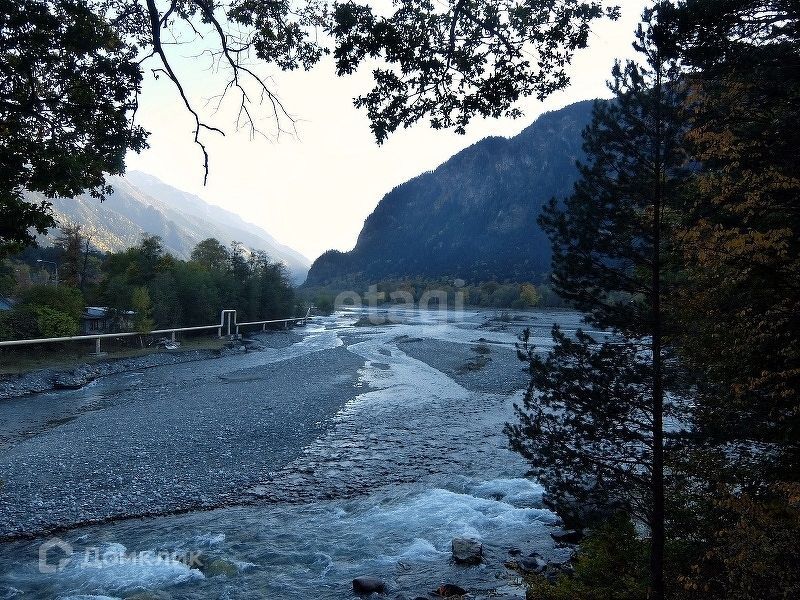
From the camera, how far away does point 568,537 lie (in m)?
9.48

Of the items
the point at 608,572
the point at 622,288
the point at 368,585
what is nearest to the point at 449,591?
the point at 368,585

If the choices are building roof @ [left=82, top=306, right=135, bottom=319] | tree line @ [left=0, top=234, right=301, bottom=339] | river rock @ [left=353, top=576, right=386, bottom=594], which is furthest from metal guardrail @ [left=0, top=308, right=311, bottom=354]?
river rock @ [left=353, top=576, right=386, bottom=594]

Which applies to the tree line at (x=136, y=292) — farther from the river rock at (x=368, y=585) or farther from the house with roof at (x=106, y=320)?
the river rock at (x=368, y=585)

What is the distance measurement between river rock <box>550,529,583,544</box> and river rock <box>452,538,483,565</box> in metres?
1.61

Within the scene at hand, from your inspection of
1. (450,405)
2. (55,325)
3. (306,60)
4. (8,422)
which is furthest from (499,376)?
(55,325)

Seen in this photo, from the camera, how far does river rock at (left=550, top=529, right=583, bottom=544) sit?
936cm

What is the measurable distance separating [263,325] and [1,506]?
172 ft

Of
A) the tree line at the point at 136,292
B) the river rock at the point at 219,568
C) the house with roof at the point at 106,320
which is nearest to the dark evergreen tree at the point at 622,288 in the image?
the river rock at the point at 219,568

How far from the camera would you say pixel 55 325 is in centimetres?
3120

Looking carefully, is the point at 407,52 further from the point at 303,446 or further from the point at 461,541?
the point at 303,446

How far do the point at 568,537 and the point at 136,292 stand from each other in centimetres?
3876

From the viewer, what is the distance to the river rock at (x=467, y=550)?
338 inches

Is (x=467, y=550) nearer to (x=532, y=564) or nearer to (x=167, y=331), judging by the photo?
(x=532, y=564)

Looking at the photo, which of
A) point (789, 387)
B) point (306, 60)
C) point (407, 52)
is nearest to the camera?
point (407, 52)
